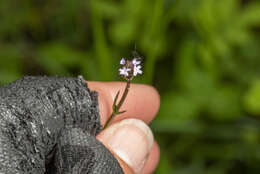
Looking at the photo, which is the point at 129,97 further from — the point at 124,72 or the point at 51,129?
the point at 124,72

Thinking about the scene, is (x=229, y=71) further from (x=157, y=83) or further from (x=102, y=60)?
(x=102, y=60)

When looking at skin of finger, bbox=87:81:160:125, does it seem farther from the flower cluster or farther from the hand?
the flower cluster

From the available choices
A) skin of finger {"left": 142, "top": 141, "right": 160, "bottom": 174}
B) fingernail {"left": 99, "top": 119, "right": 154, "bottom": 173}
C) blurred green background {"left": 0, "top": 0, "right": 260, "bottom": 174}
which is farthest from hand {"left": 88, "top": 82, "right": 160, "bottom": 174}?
blurred green background {"left": 0, "top": 0, "right": 260, "bottom": 174}

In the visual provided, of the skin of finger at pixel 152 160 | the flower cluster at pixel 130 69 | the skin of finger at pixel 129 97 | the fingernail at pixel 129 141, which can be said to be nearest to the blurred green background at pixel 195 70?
the skin of finger at pixel 152 160

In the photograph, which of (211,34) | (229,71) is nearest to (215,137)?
(229,71)

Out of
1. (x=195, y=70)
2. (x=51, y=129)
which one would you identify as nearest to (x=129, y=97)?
(x=51, y=129)

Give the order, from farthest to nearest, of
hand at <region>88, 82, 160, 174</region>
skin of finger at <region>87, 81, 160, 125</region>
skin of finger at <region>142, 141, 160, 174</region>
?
skin of finger at <region>142, 141, 160, 174</region> → skin of finger at <region>87, 81, 160, 125</region> → hand at <region>88, 82, 160, 174</region>
